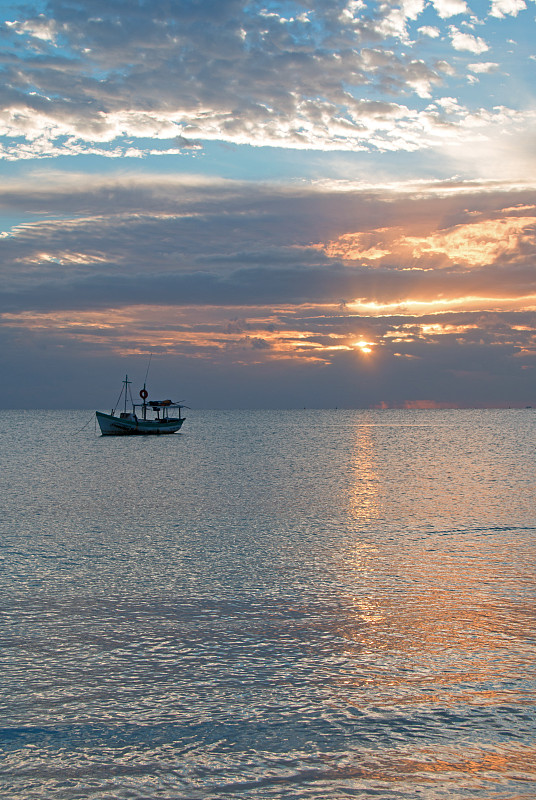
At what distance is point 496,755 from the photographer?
32.0ft

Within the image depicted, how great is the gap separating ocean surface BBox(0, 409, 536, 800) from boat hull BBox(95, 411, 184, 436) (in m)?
104

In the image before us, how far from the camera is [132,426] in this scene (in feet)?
447

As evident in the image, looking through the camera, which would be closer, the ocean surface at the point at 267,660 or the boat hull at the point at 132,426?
the ocean surface at the point at 267,660

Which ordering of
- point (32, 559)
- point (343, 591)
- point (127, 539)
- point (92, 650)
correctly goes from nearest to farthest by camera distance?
1. point (92, 650)
2. point (343, 591)
3. point (32, 559)
4. point (127, 539)

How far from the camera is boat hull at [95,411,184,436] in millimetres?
135750

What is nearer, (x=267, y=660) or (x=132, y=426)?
(x=267, y=660)

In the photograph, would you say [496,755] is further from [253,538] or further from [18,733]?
[253,538]

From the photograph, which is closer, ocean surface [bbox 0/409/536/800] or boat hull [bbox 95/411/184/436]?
ocean surface [bbox 0/409/536/800]

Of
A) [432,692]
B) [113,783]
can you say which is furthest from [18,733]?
[432,692]

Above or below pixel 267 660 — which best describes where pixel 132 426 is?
above

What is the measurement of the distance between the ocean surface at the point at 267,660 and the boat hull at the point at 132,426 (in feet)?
342

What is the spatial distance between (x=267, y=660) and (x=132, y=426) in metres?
125

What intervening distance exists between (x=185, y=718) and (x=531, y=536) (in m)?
20.8

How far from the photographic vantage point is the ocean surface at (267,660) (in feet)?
30.8
